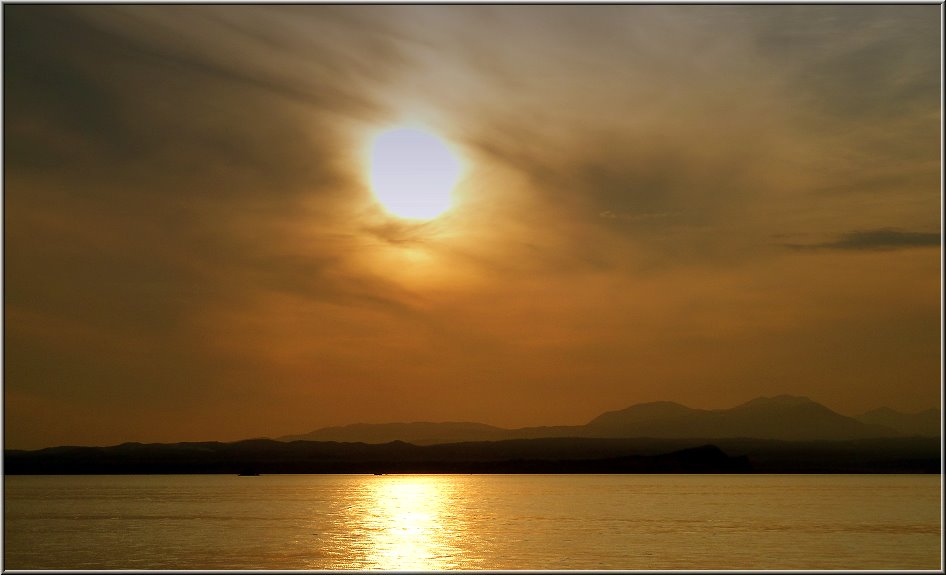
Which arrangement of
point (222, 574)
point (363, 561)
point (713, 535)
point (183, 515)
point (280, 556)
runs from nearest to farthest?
1. point (222, 574)
2. point (363, 561)
3. point (280, 556)
4. point (713, 535)
5. point (183, 515)

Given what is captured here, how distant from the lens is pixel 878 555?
79.9 meters

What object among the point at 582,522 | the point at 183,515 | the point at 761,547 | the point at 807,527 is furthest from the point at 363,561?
the point at 183,515

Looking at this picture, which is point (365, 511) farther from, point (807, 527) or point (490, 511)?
point (807, 527)

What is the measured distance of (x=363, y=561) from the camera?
2936 inches

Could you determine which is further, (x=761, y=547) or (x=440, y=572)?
(x=761, y=547)

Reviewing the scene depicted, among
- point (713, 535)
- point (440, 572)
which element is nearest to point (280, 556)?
point (440, 572)

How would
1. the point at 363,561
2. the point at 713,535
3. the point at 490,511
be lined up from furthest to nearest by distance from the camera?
1. the point at 490,511
2. the point at 713,535
3. the point at 363,561

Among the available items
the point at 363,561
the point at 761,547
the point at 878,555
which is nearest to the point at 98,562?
the point at 363,561

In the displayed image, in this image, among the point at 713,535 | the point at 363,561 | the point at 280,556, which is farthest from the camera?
the point at 713,535

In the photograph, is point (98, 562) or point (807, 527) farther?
point (807, 527)

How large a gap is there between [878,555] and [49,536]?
3312 inches

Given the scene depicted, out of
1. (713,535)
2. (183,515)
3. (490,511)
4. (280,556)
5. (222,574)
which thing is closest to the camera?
(222,574)

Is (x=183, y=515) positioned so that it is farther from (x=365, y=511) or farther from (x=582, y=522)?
(x=582, y=522)

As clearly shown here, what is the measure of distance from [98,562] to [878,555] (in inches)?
2518
